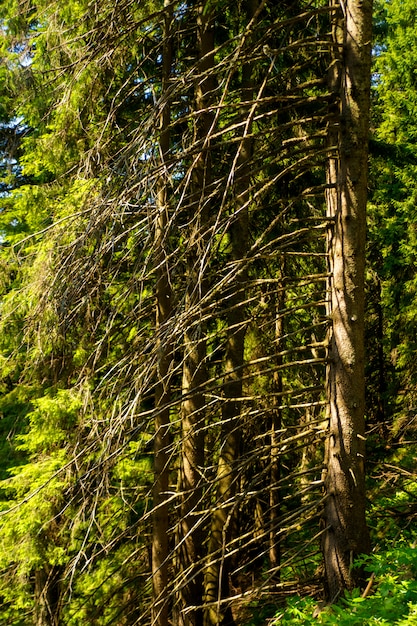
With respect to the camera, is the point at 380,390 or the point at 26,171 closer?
the point at 26,171

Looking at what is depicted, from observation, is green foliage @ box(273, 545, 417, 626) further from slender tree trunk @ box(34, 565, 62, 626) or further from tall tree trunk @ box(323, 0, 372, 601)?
slender tree trunk @ box(34, 565, 62, 626)

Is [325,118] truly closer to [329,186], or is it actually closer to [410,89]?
[329,186]

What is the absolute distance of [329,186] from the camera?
400cm

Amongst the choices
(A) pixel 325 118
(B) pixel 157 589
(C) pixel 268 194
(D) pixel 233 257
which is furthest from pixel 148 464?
(A) pixel 325 118

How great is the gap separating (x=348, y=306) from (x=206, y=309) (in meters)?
0.86

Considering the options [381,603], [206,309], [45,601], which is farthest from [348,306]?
[45,601]

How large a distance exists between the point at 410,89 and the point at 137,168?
11.1 m

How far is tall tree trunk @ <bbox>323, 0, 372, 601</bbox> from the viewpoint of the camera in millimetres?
3826

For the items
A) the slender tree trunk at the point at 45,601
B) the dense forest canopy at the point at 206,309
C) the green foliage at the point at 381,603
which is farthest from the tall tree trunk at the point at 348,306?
the slender tree trunk at the point at 45,601

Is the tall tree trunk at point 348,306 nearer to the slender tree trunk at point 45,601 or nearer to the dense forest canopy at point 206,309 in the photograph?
the dense forest canopy at point 206,309

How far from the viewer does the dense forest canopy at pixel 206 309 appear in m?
3.90

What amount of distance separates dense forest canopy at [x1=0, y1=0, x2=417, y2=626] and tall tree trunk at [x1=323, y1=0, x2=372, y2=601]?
0.04 ft

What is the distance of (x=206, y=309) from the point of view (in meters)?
3.71

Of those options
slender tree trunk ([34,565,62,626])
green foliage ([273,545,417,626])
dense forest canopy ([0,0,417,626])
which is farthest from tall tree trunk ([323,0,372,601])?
slender tree trunk ([34,565,62,626])
